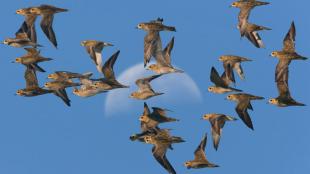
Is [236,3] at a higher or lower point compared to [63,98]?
higher

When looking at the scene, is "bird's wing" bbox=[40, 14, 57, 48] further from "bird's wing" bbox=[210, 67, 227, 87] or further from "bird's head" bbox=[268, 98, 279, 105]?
"bird's head" bbox=[268, 98, 279, 105]

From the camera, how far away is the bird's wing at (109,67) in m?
67.4

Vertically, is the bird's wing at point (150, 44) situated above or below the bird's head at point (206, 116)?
above

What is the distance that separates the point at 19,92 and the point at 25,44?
4236 millimetres

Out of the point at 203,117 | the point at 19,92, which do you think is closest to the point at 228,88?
the point at 203,117

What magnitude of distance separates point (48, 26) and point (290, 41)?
48.3 feet

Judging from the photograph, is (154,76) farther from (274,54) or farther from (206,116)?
(274,54)

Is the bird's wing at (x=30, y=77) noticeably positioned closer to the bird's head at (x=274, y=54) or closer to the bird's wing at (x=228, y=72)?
the bird's wing at (x=228, y=72)

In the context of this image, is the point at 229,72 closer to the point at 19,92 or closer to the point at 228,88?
the point at 228,88

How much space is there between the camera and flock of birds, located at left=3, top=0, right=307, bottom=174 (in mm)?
Result: 66938

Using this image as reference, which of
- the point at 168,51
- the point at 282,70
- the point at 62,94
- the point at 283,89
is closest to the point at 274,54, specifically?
the point at 282,70

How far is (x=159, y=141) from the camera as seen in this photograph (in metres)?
66.6

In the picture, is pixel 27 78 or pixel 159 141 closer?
pixel 159 141

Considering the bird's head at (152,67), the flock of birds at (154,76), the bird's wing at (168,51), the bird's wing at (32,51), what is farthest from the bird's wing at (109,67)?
the bird's wing at (32,51)
